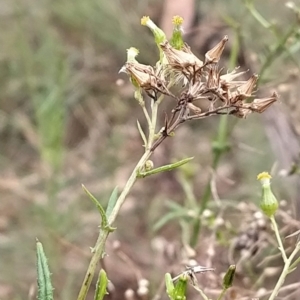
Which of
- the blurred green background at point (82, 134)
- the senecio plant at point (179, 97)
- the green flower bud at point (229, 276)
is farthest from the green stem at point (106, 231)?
the blurred green background at point (82, 134)

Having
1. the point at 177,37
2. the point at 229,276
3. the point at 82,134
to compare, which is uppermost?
the point at 82,134

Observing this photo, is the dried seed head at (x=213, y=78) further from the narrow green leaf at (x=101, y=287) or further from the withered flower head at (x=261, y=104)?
the narrow green leaf at (x=101, y=287)

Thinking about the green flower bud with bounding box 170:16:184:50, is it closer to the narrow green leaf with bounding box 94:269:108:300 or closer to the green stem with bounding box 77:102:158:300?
the green stem with bounding box 77:102:158:300

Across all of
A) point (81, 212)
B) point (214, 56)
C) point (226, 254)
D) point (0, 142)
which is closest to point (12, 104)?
point (0, 142)

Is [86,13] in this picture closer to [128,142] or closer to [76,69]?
[76,69]

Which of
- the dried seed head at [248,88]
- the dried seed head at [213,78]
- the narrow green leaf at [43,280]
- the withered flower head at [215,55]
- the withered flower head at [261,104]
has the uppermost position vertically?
the withered flower head at [215,55]

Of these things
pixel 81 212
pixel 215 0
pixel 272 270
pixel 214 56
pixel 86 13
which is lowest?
pixel 272 270

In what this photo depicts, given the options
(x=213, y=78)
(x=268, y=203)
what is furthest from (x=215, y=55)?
(x=268, y=203)

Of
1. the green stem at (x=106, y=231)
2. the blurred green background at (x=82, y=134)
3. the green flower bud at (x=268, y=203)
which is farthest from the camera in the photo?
the blurred green background at (x=82, y=134)

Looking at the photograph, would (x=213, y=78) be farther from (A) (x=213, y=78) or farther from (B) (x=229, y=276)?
(B) (x=229, y=276)
